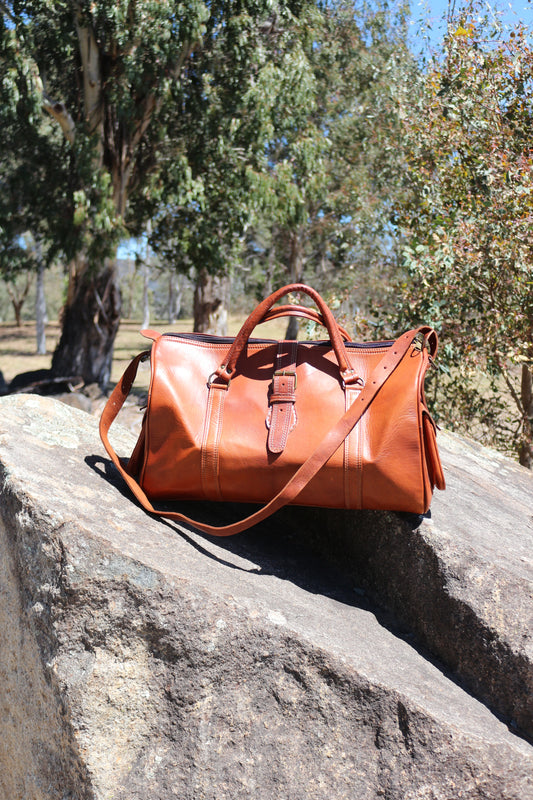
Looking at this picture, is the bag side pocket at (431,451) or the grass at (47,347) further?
the grass at (47,347)

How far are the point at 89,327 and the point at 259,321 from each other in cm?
877

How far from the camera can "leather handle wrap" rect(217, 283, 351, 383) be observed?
199cm

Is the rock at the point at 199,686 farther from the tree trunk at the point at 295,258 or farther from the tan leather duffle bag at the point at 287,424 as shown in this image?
the tree trunk at the point at 295,258

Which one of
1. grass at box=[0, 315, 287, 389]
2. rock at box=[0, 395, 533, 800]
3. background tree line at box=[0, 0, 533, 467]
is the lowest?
grass at box=[0, 315, 287, 389]

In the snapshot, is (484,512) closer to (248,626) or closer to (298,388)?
(298,388)

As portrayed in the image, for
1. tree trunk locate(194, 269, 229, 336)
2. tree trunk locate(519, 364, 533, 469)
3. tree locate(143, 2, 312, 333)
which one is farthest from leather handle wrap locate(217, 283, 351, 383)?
tree trunk locate(194, 269, 229, 336)

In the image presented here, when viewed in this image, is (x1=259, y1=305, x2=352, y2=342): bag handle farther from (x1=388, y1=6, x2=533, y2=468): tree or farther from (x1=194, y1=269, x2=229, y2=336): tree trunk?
(x1=194, y1=269, x2=229, y2=336): tree trunk

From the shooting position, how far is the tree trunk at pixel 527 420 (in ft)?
14.2

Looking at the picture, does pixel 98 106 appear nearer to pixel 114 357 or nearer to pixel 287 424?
pixel 287 424

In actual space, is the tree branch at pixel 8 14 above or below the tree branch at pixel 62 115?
above

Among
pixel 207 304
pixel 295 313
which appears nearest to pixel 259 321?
pixel 295 313

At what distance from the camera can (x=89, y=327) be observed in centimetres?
1033

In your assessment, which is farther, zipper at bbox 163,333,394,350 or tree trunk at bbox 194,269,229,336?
tree trunk at bbox 194,269,229,336

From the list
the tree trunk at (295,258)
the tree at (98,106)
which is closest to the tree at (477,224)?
the tree at (98,106)
